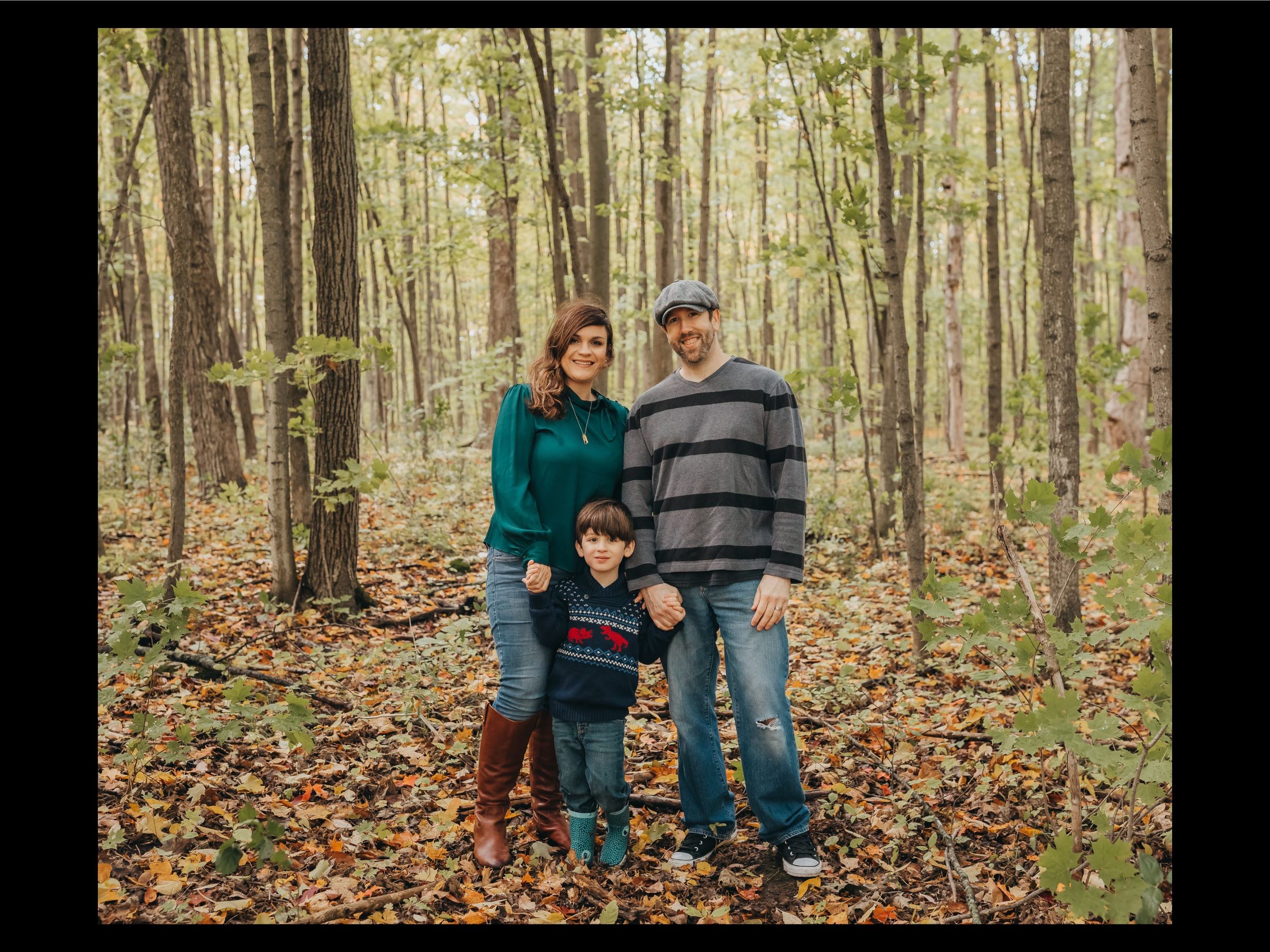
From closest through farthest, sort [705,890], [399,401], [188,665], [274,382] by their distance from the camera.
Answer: [705,890] < [188,665] < [274,382] < [399,401]

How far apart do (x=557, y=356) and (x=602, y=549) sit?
82cm

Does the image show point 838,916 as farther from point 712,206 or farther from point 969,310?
point 712,206

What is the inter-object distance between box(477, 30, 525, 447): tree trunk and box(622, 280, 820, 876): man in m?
2.63

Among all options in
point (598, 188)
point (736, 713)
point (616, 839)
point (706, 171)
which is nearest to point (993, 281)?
point (598, 188)

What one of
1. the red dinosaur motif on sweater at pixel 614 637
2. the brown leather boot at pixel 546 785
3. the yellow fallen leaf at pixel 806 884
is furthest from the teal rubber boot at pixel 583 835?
the yellow fallen leaf at pixel 806 884

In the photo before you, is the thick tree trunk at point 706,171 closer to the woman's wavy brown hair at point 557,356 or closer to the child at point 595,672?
the woman's wavy brown hair at point 557,356

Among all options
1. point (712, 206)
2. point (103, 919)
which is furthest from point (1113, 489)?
point (712, 206)

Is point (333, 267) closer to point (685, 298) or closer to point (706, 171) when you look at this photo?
point (685, 298)

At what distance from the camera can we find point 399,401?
27.9 m

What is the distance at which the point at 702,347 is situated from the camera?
320 cm

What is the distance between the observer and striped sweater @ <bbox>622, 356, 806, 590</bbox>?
3.11m

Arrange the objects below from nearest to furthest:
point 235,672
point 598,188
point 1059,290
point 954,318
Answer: point 235,672 < point 1059,290 < point 598,188 < point 954,318

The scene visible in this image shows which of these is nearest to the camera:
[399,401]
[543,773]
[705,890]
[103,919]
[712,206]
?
[103,919]
